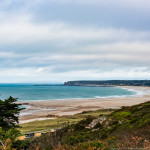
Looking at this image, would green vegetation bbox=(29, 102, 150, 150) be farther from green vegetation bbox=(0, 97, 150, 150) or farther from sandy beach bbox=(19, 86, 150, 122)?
sandy beach bbox=(19, 86, 150, 122)

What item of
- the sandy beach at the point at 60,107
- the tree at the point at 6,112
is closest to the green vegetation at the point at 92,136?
the tree at the point at 6,112

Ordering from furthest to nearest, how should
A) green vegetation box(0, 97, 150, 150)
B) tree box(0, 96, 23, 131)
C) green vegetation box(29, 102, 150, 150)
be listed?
1. tree box(0, 96, 23, 131)
2. green vegetation box(29, 102, 150, 150)
3. green vegetation box(0, 97, 150, 150)

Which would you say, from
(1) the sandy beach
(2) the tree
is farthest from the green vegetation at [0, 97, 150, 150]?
(1) the sandy beach

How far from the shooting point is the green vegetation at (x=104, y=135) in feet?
28.8

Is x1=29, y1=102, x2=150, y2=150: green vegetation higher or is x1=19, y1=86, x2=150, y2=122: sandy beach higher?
x1=29, y1=102, x2=150, y2=150: green vegetation

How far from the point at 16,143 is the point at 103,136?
20.0 ft

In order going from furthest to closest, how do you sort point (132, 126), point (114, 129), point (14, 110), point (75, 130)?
point (14, 110)
point (75, 130)
point (114, 129)
point (132, 126)

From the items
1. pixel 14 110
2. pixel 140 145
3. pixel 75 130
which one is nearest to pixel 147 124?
pixel 140 145

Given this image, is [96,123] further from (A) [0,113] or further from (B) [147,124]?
(A) [0,113]

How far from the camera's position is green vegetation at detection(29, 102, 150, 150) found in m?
8.77

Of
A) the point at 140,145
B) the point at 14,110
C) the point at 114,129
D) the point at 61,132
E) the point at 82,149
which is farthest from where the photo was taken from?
the point at 14,110

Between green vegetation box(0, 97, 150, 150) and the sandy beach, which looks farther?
the sandy beach

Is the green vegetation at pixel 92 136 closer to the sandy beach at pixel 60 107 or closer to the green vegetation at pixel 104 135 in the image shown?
the green vegetation at pixel 104 135

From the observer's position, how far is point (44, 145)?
9.09 meters
